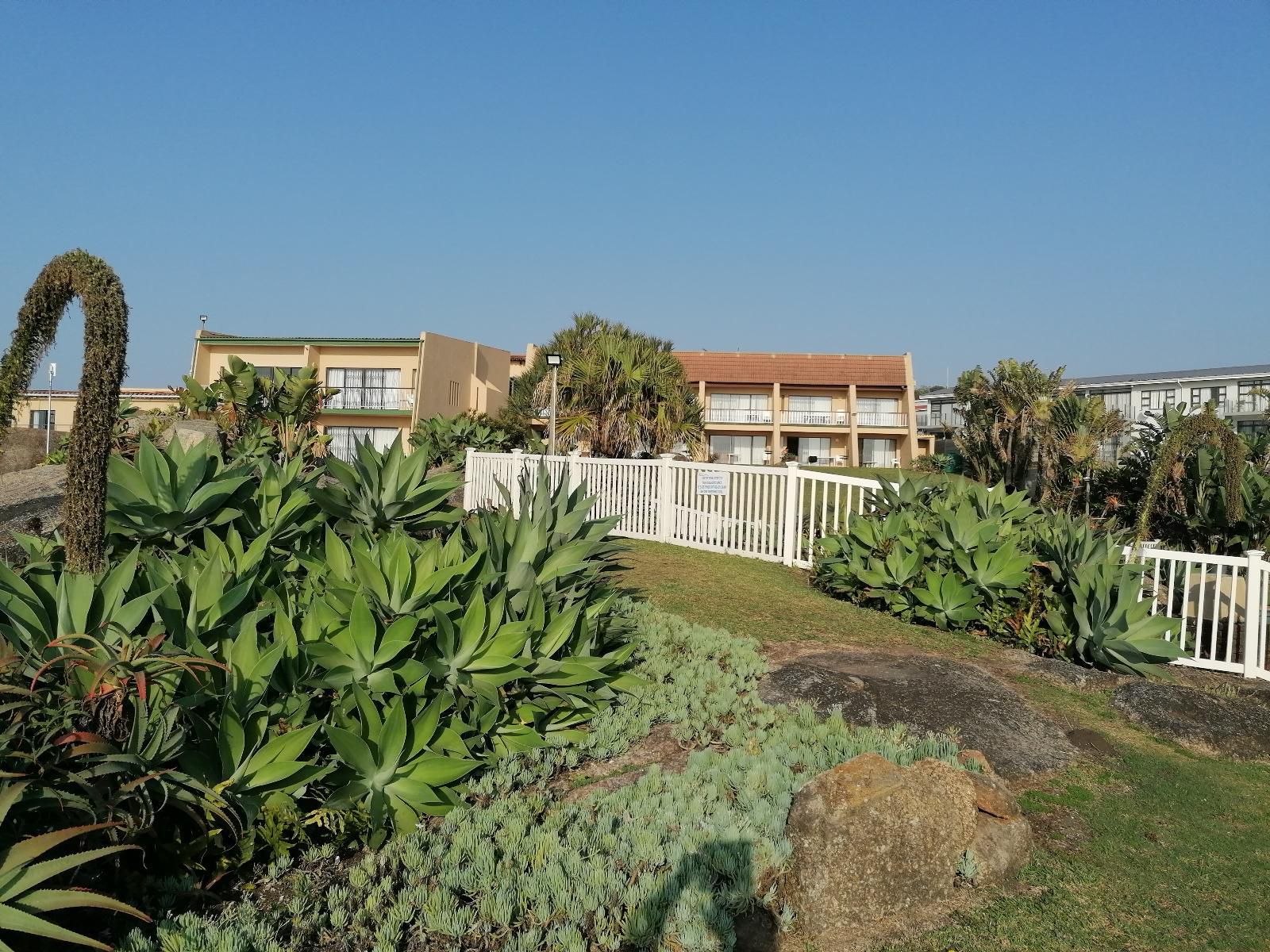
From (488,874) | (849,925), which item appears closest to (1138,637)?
(849,925)

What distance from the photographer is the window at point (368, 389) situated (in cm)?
4397

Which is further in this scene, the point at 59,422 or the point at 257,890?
the point at 59,422

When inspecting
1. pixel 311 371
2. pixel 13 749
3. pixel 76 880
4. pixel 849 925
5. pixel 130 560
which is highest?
pixel 311 371

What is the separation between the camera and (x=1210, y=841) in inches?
183

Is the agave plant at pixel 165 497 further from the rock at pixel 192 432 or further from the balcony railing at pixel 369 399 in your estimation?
the balcony railing at pixel 369 399

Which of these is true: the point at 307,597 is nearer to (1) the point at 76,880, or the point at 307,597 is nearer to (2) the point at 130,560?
(2) the point at 130,560

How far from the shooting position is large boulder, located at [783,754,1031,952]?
375 centimetres

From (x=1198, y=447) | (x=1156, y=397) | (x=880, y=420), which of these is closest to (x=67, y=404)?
(x=880, y=420)

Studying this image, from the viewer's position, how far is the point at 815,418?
53.7m

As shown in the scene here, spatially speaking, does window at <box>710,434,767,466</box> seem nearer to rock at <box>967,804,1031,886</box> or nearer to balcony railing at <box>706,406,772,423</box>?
balcony railing at <box>706,406,772,423</box>

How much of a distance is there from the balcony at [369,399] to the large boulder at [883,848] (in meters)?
41.7

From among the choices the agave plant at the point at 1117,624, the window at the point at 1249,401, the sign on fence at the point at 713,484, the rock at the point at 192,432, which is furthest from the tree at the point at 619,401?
the window at the point at 1249,401

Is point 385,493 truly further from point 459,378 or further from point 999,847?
point 459,378

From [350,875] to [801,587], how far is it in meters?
7.76
